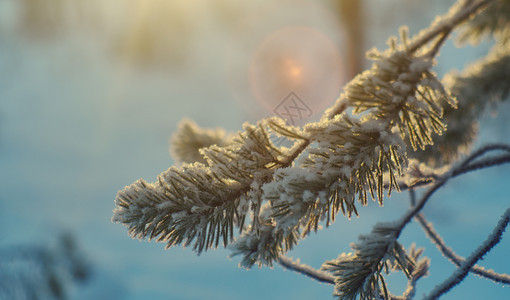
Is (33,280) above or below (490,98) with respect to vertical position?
below

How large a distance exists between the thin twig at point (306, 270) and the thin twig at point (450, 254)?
0.32 m

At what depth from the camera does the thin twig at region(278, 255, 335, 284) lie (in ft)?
3.32

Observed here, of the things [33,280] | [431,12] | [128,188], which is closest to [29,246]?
[33,280]

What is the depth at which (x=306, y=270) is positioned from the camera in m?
1.03

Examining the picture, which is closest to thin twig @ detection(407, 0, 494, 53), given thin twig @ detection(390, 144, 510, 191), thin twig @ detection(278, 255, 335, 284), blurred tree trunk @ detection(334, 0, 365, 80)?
thin twig @ detection(390, 144, 510, 191)

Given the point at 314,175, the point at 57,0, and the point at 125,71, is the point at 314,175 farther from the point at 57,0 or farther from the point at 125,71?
the point at 125,71

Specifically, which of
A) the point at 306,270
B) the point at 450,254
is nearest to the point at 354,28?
the point at 450,254

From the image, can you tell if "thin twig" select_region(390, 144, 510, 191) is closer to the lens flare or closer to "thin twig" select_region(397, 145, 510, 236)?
"thin twig" select_region(397, 145, 510, 236)

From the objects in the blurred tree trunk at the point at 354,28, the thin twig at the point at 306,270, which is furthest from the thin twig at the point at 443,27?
the blurred tree trunk at the point at 354,28

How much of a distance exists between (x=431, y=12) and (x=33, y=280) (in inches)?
304

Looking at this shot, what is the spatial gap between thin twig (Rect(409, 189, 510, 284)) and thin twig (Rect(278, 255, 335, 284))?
1.06ft

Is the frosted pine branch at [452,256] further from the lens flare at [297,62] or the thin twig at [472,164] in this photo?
the lens flare at [297,62]

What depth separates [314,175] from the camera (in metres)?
0.64

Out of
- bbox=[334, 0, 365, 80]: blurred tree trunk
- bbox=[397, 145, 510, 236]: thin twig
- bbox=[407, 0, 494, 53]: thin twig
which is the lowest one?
bbox=[397, 145, 510, 236]: thin twig
